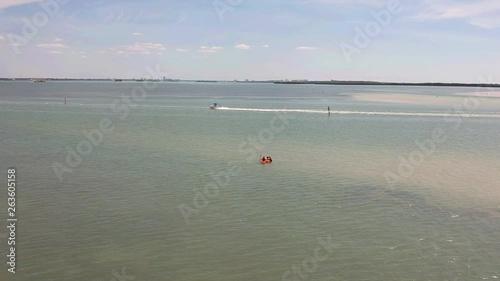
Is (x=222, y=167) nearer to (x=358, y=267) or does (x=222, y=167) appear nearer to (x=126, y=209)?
(x=126, y=209)

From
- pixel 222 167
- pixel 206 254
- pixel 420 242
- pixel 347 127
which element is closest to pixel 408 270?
pixel 420 242

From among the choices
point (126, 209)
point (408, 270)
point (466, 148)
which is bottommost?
point (408, 270)

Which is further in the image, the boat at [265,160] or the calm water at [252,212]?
the boat at [265,160]

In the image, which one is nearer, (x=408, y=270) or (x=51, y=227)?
(x=408, y=270)

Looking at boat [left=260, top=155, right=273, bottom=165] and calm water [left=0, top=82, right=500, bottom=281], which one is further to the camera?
boat [left=260, top=155, right=273, bottom=165]

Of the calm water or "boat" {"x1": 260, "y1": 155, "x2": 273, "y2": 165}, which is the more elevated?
"boat" {"x1": 260, "y1": 155, "x2": 273, "y2": 165}

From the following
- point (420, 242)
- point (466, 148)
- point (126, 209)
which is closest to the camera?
point (420, 242)

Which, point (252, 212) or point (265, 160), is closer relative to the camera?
point (252, 212)

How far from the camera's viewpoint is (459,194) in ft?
99.7

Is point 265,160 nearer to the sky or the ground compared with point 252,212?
nearer to the sky

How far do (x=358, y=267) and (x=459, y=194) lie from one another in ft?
48.8

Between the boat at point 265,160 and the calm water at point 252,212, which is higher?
the boat at point 265,160

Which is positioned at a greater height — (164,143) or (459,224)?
(164,143)

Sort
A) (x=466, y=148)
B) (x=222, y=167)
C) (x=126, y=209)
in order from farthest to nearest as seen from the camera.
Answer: (x=466, y=148) < (x=222, y=167) < (x=126, y=209)
